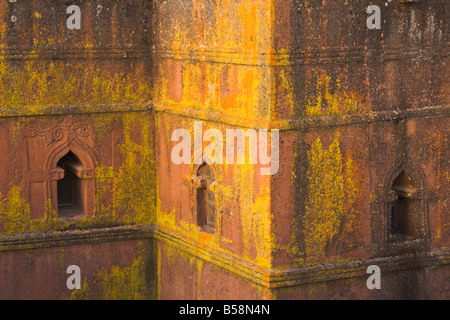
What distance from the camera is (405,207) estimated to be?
1109 centimetres

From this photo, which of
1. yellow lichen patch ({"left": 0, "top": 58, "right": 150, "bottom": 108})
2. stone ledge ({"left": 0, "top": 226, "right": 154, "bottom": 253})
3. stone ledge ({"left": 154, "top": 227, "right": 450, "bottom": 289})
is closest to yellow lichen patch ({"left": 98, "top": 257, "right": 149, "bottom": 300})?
stone ledge ({"left": 0, "top": 226, "right": 154, "bottom": 253})

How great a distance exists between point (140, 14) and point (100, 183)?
1.95 metres

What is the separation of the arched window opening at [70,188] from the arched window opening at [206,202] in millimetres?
1469

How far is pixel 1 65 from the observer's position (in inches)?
448

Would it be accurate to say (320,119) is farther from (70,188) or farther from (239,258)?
(70,188)

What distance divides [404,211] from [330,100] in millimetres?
1656

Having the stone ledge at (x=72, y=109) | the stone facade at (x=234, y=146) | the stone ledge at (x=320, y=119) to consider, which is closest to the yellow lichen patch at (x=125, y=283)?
the stone facade at (x=234, y=146)

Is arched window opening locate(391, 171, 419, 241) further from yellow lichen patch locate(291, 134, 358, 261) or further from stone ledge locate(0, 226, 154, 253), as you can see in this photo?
stone ledge locate(0, 226, 154, 253)

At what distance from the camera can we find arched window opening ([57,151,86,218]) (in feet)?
39.7

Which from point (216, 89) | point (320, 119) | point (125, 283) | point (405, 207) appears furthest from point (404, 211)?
point (125, 283)

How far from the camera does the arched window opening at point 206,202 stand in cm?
1122

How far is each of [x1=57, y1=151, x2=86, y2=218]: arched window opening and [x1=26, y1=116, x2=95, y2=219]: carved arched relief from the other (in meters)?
0.14

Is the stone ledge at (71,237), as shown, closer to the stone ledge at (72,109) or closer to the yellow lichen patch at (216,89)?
the stone ledge at (72,109)
